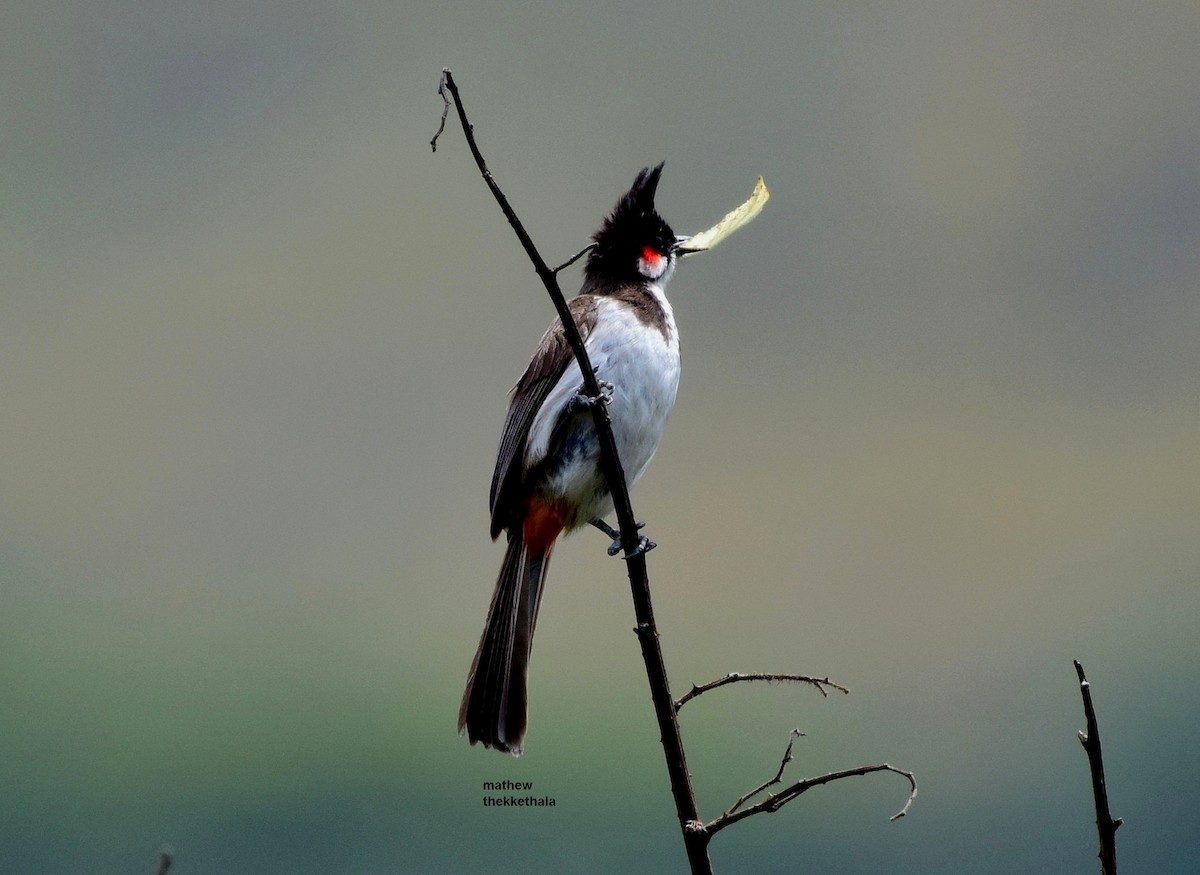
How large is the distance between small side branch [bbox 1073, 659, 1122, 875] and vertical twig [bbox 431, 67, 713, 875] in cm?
45

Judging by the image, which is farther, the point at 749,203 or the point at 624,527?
the point at 749,203

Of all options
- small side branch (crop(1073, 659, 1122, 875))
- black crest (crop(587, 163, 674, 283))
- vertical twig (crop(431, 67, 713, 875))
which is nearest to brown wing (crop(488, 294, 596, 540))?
black crest (crop(587, 163, 674, 283))

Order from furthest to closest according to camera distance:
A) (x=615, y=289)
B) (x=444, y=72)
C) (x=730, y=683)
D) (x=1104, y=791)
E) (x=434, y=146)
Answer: (x=615, y=289)
(x=730, y=683)
(x=434, y=146)
(x=444, y=72)
(x=1104, y=791)

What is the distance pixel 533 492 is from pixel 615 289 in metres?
0.64

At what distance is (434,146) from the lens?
1567 millimetres

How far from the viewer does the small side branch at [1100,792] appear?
3.64 feet

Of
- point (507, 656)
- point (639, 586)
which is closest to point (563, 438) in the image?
point (507, 656)

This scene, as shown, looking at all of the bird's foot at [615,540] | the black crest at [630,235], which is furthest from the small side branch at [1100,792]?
the black crest at [630,235]

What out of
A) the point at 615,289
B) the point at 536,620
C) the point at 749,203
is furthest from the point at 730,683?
the point at 615,289

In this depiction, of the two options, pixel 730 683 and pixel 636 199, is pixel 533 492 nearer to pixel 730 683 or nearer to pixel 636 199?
pixel 636 199

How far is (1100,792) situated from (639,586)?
0.76 metres

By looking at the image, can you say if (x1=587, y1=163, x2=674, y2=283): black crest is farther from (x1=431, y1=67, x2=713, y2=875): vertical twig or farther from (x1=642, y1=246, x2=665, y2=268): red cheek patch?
(x1=431, y1=67, x2=713, y2=875): vertical twig

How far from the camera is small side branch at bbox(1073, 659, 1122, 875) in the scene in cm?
111

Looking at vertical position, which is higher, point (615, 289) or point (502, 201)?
point (615, 289)
